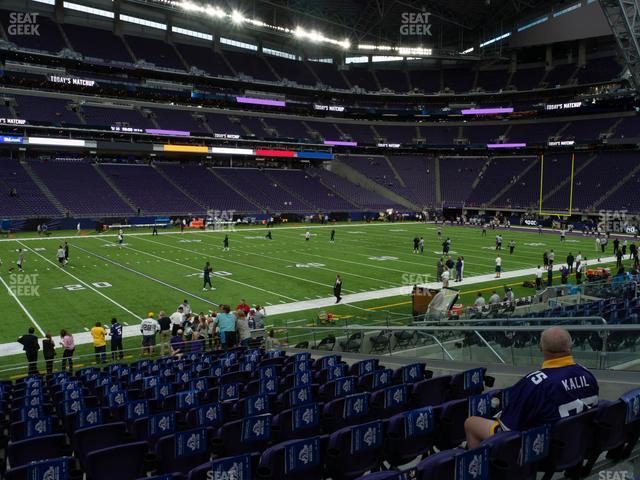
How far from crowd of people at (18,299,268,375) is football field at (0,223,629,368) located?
165 cm

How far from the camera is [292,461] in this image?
11.6 feet

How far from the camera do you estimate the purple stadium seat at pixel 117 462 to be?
12.4ft

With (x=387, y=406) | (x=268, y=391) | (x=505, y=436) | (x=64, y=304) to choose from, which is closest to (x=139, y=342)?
(x=64, y=304)

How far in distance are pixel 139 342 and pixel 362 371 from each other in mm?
11351

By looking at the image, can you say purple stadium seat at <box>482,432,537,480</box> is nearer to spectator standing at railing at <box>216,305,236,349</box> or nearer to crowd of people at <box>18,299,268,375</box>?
crowd of people at <box>18,299,268,375</box>

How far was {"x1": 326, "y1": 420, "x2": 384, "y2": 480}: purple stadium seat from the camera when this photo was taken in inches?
150

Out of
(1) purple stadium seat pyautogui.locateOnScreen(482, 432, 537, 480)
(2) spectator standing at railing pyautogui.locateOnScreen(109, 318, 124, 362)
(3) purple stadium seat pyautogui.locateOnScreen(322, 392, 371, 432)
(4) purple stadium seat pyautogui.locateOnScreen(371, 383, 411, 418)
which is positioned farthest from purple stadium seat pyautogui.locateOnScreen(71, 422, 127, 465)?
(2) spectator standing at railing pyautogui.locateOnScreen(109, 318, 124, 362)

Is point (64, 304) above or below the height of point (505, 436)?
below

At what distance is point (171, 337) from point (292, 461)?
13.2 metres

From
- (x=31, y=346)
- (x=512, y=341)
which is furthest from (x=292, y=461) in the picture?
(x=31, y=346)

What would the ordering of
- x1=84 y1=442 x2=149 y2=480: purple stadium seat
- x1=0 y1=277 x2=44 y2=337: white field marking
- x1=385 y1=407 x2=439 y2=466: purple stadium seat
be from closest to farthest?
1. x1=84 y1=442 x2=149 y2=480: purple stadium seat
2. x1=385 y1=407 x2=439 y2=466: purple stadium seat
3. x1=0 y1=277 x2=44 y2=337: white field marking

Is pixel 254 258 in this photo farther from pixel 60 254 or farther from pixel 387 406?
pixel 387 406

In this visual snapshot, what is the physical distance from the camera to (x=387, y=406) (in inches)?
209

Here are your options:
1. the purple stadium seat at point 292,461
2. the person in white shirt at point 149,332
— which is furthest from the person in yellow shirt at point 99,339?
the purple stadium seat at point 292,461
